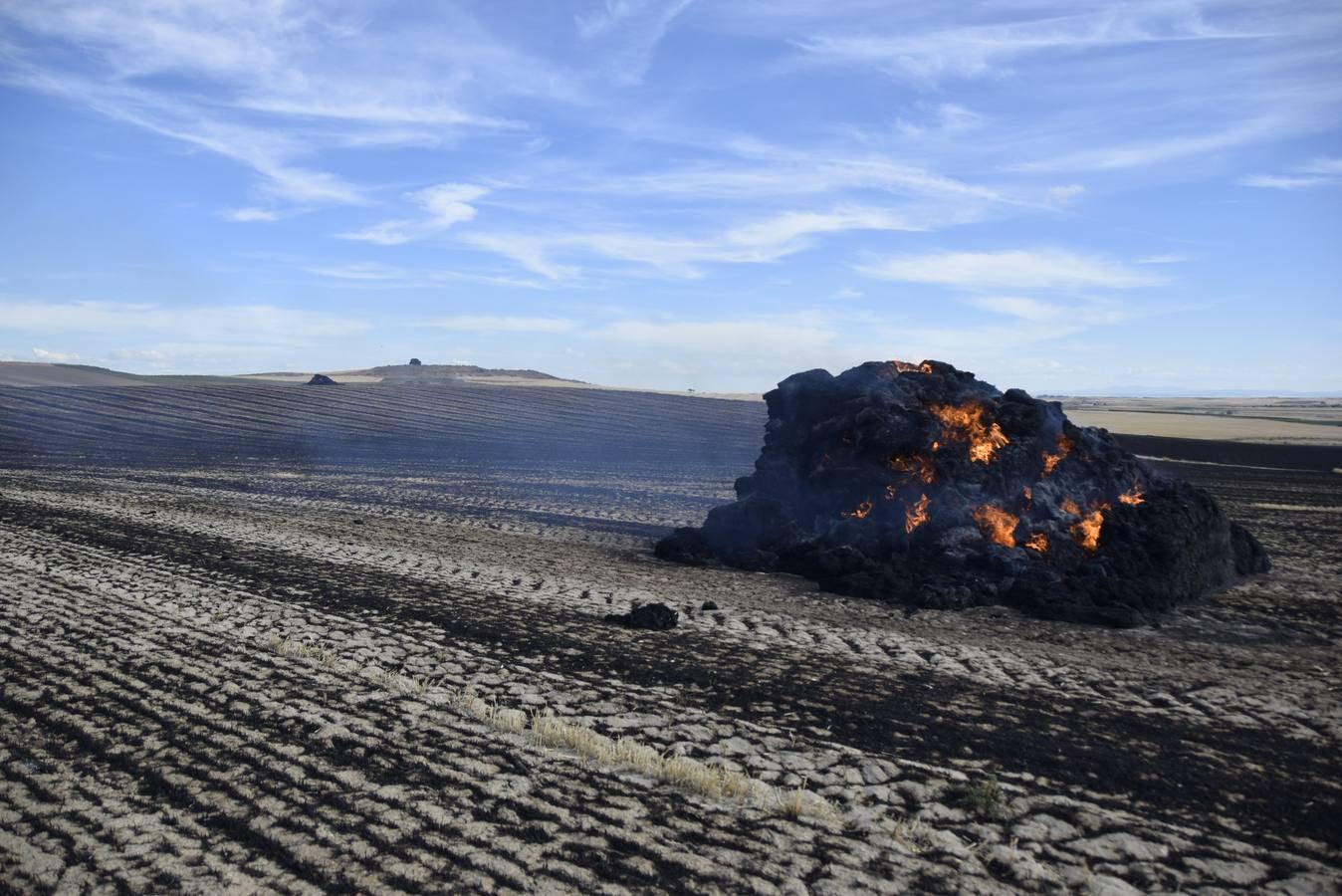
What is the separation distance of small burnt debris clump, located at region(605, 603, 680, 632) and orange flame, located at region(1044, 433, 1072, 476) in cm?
879

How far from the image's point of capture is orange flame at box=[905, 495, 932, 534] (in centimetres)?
1529

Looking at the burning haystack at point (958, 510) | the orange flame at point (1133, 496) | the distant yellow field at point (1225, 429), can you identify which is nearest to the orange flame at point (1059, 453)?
the burning haystack at point (958, 510)

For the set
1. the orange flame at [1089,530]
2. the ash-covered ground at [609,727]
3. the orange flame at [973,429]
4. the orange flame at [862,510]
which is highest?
the orange flame at [973,429]

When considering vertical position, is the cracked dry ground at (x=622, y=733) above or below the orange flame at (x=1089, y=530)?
below

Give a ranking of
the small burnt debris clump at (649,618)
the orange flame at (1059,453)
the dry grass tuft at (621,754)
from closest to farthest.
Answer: the dry grass tuft at (621,754), the small burnt debris clump at (649,618), the orange flame at (1059,453)

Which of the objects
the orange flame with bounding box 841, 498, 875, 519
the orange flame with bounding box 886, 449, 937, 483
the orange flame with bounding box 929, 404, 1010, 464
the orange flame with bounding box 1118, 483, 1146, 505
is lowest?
the orange flame with bounding box 841, 498, 875, 519

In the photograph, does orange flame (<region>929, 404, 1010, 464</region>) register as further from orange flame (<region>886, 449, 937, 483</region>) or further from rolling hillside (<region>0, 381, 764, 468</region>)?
rolling hillside (<region>0, 381, 764, 468</region>)

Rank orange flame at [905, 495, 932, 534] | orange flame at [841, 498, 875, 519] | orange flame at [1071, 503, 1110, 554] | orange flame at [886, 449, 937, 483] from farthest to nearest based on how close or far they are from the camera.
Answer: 1. orange flame at [841, 498, 875, 519]
2. orange flame at [886, 449, 937, 483]
3. orange flame at [905, 495, 932, 534]
4. orange flame at [1071, 503, 1110, 554]

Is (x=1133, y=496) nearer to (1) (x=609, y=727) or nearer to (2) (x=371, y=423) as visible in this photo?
(1) (x=609, y=727)

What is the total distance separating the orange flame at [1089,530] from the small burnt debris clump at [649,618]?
8143mm

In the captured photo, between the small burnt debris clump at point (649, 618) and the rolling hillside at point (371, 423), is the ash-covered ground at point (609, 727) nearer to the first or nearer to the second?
the small burnt debris clump at point (649, 618)

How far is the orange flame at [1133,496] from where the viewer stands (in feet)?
53.4

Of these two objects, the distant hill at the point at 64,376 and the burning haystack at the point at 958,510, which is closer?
the burning haystack at the point at 958,510

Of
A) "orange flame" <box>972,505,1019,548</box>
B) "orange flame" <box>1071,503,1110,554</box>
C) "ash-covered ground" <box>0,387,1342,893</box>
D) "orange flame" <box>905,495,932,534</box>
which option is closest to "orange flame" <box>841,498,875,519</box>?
"orange flame" <box>905,495,932,534</box>
